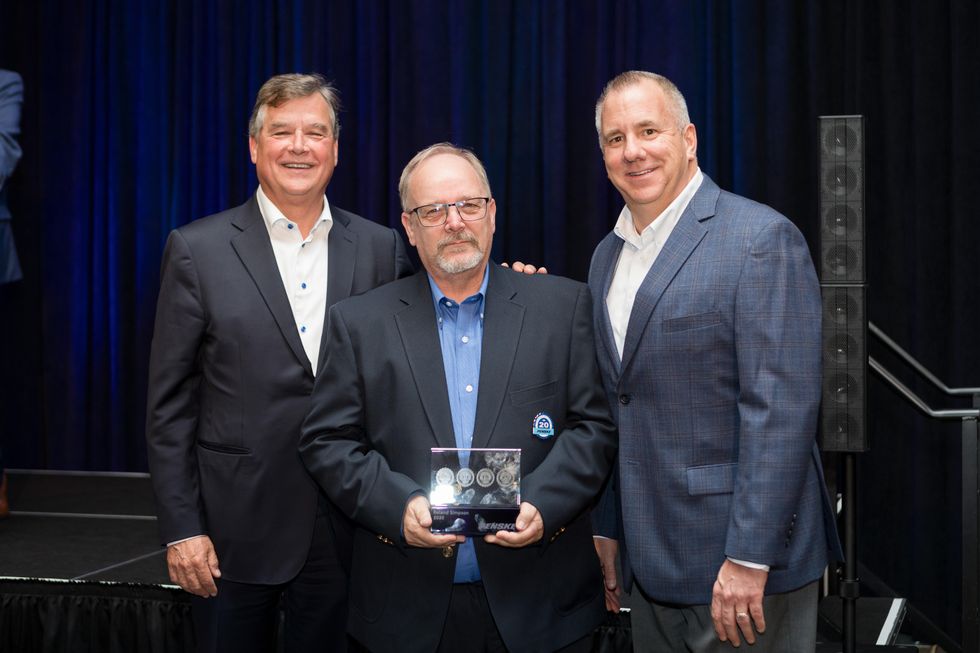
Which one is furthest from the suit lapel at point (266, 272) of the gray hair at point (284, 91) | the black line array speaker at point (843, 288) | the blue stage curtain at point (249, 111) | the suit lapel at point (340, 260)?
the blue stage curtain at point (249, 111)

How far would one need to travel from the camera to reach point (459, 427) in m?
2.11

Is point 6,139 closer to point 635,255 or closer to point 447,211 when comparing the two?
point 447,211

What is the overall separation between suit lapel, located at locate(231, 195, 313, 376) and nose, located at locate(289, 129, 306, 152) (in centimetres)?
21

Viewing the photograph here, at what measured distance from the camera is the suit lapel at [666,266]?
209 cm

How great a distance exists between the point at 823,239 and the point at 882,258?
2.41 meters

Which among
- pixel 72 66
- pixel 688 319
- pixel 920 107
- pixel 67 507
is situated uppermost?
pixel 72 66

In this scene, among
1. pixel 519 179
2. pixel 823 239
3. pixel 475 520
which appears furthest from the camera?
pixel 519 179

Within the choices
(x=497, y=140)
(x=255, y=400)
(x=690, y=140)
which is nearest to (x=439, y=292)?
(x=255, y=400)

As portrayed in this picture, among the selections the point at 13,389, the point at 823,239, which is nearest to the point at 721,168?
the point at 823,239

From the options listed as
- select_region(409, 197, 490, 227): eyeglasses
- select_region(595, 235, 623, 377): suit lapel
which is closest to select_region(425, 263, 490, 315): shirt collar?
select_region(409, 197, 490, 227): eyeglasses

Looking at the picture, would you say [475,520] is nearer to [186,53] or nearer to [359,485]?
[359,485]

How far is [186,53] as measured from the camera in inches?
256

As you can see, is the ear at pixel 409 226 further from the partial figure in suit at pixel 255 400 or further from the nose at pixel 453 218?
the partial figure in suit at pixel 255 400

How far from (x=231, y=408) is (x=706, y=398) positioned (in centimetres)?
113
